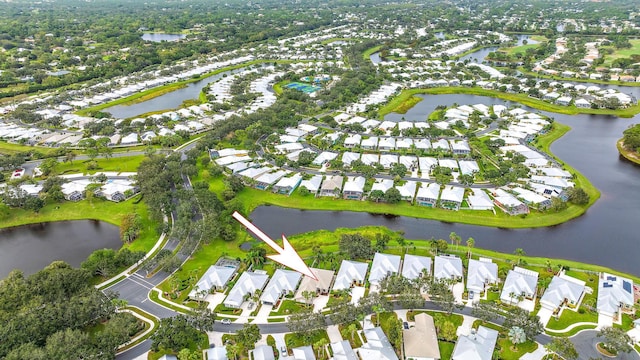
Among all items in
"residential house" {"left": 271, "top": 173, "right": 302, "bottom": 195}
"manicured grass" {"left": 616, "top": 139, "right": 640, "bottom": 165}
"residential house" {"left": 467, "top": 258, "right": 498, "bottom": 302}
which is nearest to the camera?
"residential house" {"left": 467, "top": 258, "right": 498, "bottom": 302}

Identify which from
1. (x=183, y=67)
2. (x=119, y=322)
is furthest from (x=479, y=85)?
(x=119, y=322)

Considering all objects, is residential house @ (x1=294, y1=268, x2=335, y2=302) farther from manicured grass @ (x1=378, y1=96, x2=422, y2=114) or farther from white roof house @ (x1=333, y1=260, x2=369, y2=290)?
manicured grass @ (x1=378, y1=96, x2=422, y2=114)

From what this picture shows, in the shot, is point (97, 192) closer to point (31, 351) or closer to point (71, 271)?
point (71, 271)

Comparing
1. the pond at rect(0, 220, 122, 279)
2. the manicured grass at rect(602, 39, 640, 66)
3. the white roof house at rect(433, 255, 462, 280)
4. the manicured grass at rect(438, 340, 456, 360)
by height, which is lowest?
the pond at rect(0, 220, 122, 279)

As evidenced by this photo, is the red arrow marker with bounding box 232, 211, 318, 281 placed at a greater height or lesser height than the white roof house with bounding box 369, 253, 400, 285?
lesser

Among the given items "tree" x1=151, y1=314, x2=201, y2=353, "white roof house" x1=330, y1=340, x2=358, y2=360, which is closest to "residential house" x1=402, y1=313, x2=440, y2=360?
"white roof house" x1=330, y1=340, x2=358, y2=360

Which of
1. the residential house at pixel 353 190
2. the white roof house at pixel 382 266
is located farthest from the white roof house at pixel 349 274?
the residential house at pixel 353 190

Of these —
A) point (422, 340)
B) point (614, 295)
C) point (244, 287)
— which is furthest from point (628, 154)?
point (244, 287)

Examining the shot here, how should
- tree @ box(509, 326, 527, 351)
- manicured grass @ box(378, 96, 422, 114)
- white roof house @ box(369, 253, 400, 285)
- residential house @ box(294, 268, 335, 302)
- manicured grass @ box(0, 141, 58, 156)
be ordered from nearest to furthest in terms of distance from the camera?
tree @ box(509, 326, 527, 351) → residential house @ box(294, 268, 335, 302) → white roof house @ box(369, 253, 400, 285) → manicured grass @ box(0, 141, 58, 156) → manicured grass @ box(378, 96, 422, 114)
